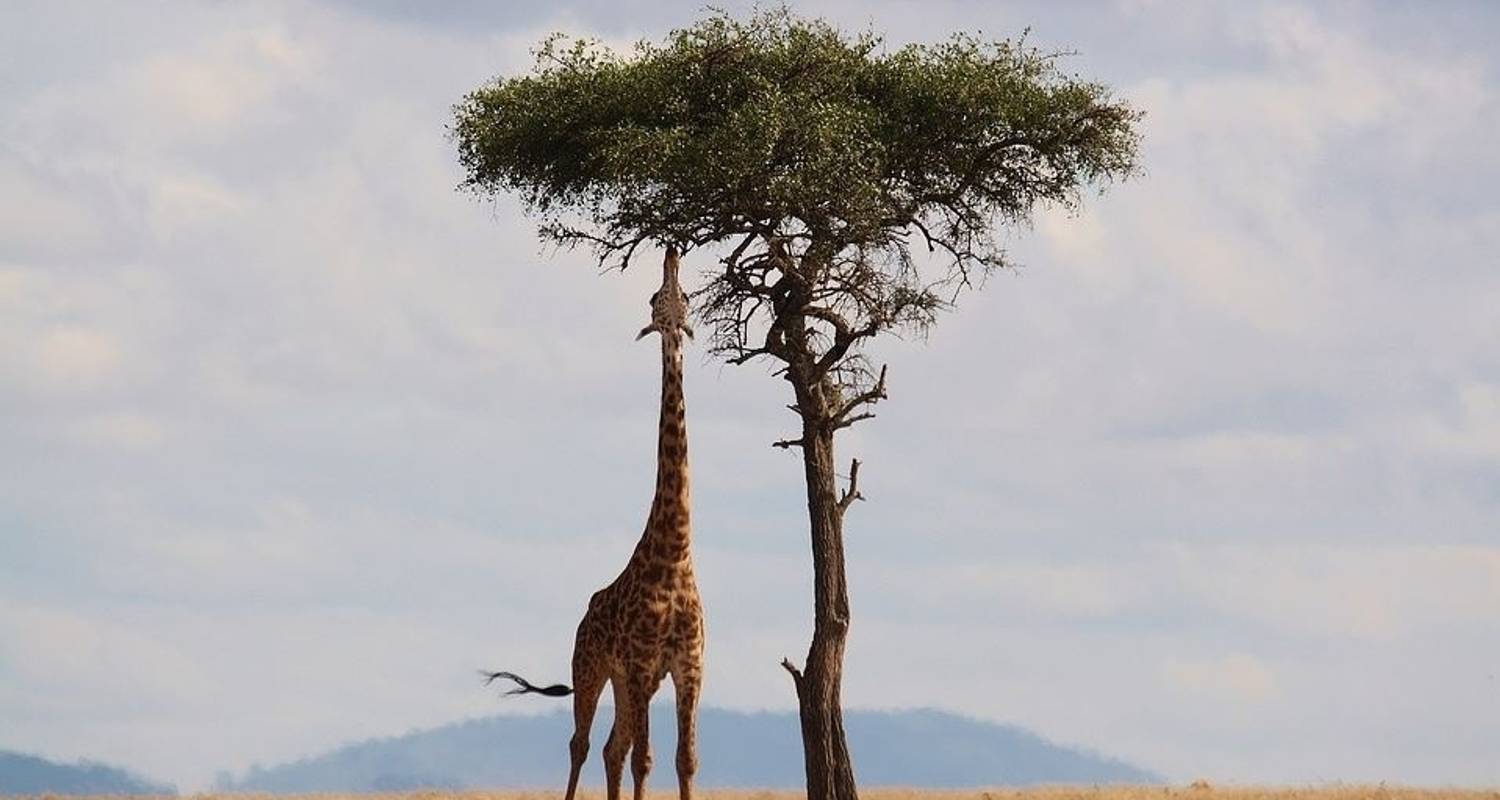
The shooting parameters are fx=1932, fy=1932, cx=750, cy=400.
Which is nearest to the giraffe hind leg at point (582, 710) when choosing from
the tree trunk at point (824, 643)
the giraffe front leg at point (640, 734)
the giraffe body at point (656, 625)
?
the giraffe body at point (656, 625)

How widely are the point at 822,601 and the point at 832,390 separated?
334 centimetres

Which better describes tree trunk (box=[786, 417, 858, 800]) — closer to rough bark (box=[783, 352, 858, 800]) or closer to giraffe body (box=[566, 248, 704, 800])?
rough bark (box=[783, 352, 858, 800])

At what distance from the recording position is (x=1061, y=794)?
32344 millimetres

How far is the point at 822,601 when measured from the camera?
98.9 feet

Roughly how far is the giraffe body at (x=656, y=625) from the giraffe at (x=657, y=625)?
1cm

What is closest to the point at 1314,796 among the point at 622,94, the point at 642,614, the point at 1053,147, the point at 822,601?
the point at 822,601

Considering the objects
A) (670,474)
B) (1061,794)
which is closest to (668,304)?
(670,474)

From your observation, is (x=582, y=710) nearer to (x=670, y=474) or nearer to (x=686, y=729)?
(x=686, y=729)

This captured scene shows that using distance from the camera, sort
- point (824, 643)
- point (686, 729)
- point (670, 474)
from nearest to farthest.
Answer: point (686, 729) → point (670, 474) → point (824, 643)

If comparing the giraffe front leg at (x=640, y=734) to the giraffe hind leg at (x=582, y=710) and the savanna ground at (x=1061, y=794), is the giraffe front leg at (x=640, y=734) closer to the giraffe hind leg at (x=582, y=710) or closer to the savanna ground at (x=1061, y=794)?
the giraffe hind leg at (x=582, y=710)

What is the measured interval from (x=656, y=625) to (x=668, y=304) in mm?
4297

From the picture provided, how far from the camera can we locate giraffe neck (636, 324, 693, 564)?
25.4 m

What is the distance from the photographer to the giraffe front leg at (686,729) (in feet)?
79.5

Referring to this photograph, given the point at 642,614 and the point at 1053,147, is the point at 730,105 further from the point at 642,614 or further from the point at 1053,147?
the point at 642,614
